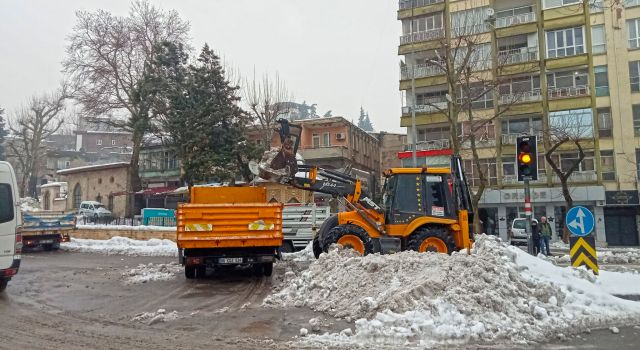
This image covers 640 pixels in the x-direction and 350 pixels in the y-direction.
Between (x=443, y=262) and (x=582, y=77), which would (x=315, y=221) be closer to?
(x=443, y=262)

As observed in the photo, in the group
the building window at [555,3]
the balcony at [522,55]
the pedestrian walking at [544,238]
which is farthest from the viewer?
the balcony at [522,55]

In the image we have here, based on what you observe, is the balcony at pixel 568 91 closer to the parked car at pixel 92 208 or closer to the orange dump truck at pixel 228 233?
the orange dump truck at pixel 228 233

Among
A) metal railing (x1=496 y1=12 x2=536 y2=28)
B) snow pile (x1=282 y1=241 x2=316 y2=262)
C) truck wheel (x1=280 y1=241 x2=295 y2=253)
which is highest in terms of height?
metal railing (x1=496 y1=12 x2=536 y2=28)

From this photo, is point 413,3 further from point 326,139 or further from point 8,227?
point 8,227

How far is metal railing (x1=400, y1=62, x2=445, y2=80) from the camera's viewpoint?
123ft

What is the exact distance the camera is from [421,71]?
38281 mm

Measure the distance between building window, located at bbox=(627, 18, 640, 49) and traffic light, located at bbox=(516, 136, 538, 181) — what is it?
1116 inches

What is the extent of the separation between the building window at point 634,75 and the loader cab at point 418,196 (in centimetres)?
2839

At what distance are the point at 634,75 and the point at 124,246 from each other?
34.8 meters

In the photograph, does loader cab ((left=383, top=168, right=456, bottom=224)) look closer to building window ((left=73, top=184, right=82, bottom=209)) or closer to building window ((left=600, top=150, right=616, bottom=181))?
building window ((left=600, top=150, right=616, bottom=181))

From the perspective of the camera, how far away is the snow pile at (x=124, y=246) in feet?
69.7

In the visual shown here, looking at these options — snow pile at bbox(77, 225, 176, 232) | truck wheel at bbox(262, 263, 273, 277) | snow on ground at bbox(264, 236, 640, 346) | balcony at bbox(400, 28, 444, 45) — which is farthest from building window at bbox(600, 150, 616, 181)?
truck wheel at bbox(262, 263, 273, 277)

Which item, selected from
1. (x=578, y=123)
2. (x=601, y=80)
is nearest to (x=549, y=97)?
(x=578, y=123)

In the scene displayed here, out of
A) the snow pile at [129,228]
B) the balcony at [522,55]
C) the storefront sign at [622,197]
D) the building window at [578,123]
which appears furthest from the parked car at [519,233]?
the snow pile at [129,228]
